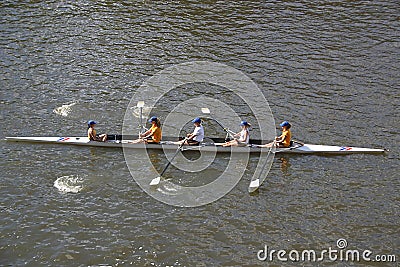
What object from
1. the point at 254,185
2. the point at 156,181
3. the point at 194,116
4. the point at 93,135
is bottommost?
the point at 156,181

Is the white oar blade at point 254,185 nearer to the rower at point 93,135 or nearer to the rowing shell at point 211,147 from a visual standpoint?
the rowing shell at point 211,147

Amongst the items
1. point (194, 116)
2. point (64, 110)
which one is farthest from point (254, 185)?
point (64, 110)

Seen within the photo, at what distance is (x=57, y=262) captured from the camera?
1988cm

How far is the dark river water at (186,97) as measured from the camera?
2108 centimetres

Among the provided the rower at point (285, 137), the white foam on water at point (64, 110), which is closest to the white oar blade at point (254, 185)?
the rower at point (285, 137)

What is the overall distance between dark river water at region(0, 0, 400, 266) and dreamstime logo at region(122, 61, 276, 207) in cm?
35

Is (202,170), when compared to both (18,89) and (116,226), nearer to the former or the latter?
(116,226)

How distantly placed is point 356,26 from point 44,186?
26.3 m

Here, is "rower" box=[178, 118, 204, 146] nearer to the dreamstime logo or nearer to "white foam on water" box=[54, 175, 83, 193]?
the dreamstime logo
